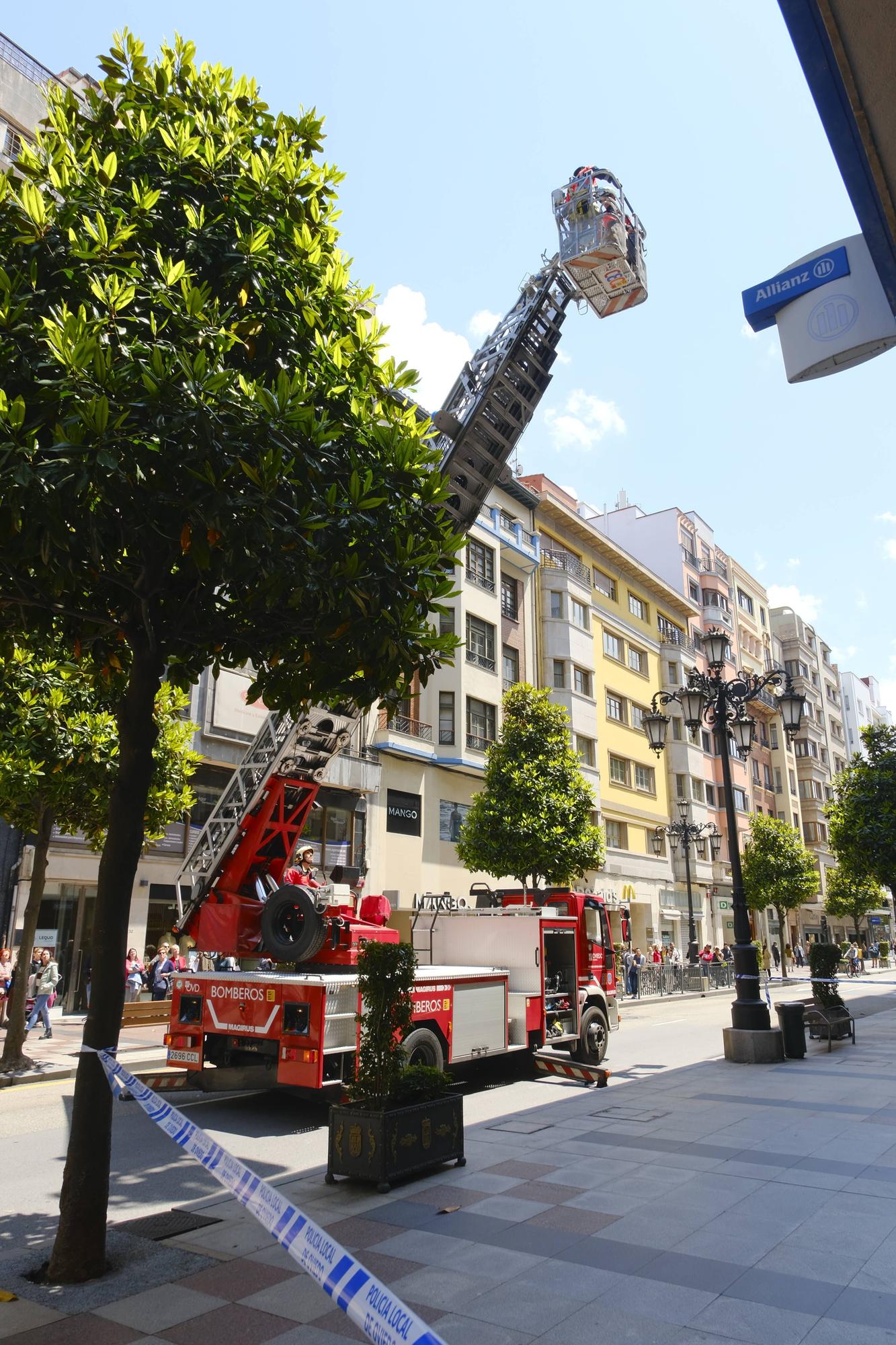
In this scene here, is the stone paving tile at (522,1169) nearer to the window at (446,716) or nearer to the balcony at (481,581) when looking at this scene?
the window at (446,716)

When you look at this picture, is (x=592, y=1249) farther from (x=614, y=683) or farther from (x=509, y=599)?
(x=614, y=683)

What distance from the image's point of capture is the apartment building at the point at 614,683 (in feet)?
133

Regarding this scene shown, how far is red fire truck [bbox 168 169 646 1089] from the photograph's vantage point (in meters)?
10.4

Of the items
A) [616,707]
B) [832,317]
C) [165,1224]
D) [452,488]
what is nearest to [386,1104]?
[165,1224]

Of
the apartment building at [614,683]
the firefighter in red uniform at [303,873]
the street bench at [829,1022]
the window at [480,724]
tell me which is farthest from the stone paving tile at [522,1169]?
the apartment building at [614,683]

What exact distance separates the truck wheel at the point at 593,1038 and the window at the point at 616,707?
1153 inches

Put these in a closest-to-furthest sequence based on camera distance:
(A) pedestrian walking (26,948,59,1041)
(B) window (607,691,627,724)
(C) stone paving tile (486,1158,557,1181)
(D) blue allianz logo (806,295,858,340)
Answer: (D) blue allianz logo (806,295,858,340) < (C) stone paving tile (486,1158,557,1181) < (A) pedestrian walking (26,948,59,1041) < (B) window (607,691,627,724)

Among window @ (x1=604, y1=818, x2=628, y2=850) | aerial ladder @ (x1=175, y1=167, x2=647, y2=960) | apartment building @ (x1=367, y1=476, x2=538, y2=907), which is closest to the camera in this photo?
aerial ladder @ (x1=175, y1=167, x2=647, y2=960)

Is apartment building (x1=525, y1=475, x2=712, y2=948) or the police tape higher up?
apartment building (x1=525, y1=475, x2=712, y2=948)

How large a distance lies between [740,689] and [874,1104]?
320 inches

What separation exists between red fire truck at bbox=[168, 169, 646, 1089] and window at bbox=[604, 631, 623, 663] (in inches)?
1127

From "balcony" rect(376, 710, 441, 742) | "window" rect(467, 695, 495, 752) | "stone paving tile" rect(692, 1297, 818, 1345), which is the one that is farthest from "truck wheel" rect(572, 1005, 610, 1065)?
"window" rect(467, 695, 495, 752)

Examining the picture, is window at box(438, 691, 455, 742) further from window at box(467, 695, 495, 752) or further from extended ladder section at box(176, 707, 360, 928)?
extended ladder section at box(176, 707, 360, 928)

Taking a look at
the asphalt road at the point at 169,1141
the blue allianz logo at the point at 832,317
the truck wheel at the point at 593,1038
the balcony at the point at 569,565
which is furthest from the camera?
the balcony at the point at 569,565
